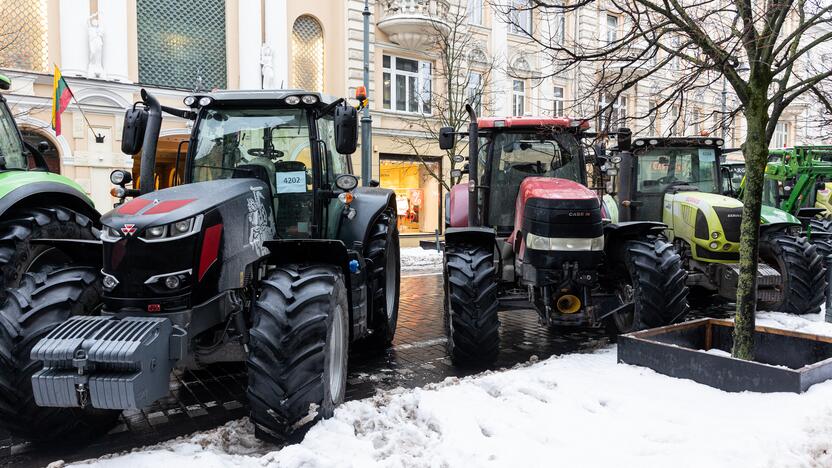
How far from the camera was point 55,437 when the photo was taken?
3.69 meters

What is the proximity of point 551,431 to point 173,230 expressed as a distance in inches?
100.0

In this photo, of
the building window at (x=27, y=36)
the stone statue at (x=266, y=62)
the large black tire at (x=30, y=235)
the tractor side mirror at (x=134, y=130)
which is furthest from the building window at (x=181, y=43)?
the tractor side mirror at (x=134, y=130)

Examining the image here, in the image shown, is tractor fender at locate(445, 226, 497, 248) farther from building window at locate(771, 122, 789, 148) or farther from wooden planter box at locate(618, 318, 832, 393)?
building window at locate(771, 122, 789, 148)

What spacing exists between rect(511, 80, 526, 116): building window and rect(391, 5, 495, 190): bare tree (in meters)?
1.46

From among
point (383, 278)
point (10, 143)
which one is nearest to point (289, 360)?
point (383, 278)

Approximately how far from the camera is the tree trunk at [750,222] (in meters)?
4.45

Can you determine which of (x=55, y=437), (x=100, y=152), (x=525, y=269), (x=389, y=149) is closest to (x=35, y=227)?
(x=55, y=437)

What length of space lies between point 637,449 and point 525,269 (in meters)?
2.27

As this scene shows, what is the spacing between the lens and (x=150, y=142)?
4473 mm

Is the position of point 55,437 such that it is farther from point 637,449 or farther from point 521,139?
point 521,139

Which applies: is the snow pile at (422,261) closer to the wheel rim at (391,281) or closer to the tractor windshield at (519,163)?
the wheel rim at (391,281)

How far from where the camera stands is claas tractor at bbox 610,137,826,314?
24.1 ft

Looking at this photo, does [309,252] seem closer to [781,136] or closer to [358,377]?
[358,377]

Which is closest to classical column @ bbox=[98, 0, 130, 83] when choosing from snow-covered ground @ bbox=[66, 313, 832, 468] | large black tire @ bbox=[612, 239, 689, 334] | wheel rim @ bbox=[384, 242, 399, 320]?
wheel rim @ bbox=[384, 242, 399, 320]
